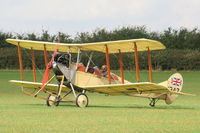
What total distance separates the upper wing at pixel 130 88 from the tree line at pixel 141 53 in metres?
4.65

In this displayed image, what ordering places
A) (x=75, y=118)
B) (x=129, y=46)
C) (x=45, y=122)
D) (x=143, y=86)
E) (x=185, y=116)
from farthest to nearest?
(x=129, y=46)
(x=143, y=86)
(x=185, y=116)
(x=75, y=118)
(x=45, y=122)

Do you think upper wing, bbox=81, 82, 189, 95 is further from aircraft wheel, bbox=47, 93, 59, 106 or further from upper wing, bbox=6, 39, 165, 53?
upper wing, bbox=6, 39, 165, 53

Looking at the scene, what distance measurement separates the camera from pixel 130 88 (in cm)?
1986

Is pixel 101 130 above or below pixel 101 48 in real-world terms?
below

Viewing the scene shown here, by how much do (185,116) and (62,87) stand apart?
275 inches

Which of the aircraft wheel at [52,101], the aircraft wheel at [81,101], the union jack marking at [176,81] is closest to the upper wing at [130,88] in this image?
the aircraft wheel at [81,101]

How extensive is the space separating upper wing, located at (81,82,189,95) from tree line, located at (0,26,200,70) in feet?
15.2

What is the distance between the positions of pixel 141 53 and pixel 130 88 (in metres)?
25.8

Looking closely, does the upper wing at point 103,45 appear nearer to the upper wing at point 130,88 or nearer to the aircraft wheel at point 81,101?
the upper wing at point 130,88

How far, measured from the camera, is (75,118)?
14820 mm

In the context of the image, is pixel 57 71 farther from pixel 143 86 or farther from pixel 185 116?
pixel 185 116

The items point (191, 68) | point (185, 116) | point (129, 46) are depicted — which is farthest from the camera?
point (191, 68)

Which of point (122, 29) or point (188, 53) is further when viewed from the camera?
point (122, 29)

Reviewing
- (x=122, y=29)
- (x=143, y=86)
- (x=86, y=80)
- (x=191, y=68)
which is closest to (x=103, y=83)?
(x=86, y=80)
